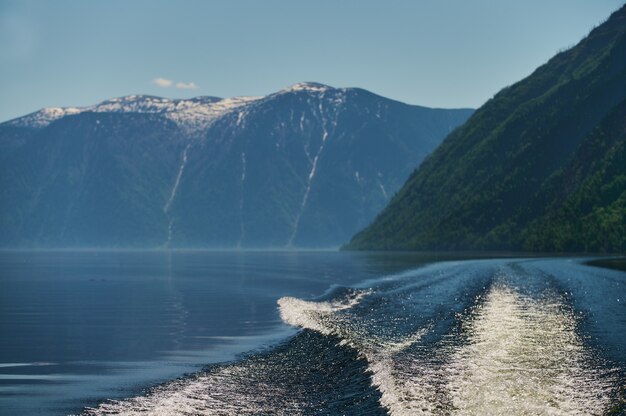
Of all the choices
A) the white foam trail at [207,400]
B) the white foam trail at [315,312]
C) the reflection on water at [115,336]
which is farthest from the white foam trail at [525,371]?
the reflection on water at [115,336]

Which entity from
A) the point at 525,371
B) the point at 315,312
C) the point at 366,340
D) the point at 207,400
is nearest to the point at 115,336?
the point at 315,312

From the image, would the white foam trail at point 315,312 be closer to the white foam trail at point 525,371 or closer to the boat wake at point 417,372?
the boat wake at point 417,372

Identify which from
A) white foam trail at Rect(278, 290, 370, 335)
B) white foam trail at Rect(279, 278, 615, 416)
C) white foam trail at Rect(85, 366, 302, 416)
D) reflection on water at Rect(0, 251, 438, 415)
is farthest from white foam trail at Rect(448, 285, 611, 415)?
reflection on water at Rect(0, 251, 438, 415)

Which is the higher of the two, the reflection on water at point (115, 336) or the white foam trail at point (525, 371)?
the white foam trail at point (525, 371)

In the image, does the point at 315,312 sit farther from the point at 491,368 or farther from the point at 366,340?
the point at 491,368

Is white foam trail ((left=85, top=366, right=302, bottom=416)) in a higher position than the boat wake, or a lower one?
lower

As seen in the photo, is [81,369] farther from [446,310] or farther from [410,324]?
[446,310]

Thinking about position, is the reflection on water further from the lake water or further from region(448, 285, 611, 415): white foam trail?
region(448, 285, 611, 415): white foam trail

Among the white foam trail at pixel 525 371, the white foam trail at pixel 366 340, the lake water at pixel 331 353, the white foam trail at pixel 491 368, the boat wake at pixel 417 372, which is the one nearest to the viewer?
the white foam trail at pixel 525 371
